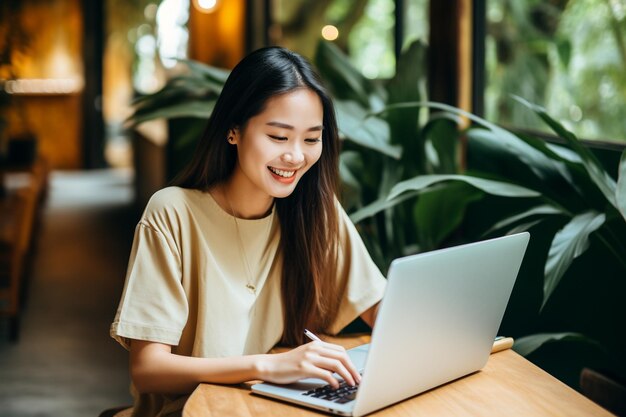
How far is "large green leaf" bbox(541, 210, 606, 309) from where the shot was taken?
1770 millimetres

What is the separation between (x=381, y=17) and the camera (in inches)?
152

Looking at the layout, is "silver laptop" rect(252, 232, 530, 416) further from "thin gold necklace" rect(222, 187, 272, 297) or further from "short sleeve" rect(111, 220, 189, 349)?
"thin gold necklace" rect(222, 187, 272, 297)

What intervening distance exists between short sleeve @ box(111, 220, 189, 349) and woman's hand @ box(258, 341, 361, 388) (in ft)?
0.67

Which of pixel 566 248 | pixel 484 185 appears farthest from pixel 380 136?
pixel 566 248

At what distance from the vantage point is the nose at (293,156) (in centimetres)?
151

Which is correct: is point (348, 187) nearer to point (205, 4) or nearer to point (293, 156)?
point (293, 156)

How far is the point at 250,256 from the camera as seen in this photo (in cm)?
165

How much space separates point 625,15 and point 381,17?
1.53 meters

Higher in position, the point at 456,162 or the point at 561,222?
the point at 456,162

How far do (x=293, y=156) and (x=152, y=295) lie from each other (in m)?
0.35

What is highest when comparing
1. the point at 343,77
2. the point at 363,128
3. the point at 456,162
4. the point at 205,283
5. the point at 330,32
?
the point at 330,32

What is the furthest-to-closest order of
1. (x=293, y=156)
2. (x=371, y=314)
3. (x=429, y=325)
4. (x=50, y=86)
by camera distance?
(x=50, y=86) → (x=371, y=314) → (x=293, y=156) → (x=429, y=325)

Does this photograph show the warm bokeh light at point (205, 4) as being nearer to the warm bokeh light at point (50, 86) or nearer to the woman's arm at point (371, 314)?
the woman's arm at point (371, 314)

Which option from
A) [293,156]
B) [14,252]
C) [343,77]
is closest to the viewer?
[293,156]
